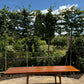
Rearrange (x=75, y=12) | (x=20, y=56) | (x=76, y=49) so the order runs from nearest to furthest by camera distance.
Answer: (x=75, y=12)
(x=76, y=49)
(x=20, y=56)

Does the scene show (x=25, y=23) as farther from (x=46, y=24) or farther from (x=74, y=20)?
(x=74, y=20)

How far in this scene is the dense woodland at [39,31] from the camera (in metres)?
5.63

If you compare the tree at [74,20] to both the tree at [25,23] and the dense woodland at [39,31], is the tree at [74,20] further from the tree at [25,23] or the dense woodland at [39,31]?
the tree at [25,23]

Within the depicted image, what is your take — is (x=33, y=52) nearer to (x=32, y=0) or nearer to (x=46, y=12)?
(x=46, y=12)

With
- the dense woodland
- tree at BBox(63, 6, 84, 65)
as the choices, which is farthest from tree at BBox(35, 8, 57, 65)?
tree at BBox(63, 6, 84, 65)

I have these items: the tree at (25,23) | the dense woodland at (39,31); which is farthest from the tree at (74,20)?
the tree at (25,23)

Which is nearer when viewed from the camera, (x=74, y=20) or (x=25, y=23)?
(x=74, y=20)

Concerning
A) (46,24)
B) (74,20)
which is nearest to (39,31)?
(46,24)

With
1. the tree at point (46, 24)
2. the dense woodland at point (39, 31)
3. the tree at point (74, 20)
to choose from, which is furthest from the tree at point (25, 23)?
the tree at point (74, 20)

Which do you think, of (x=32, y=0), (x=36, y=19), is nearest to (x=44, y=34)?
(x=36, y=19)

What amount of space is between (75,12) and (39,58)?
3102 millimetres

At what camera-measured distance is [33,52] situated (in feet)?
22.0

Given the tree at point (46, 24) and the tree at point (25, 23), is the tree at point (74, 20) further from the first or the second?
the tree at point (25, 23)

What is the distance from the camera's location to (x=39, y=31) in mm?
5828
